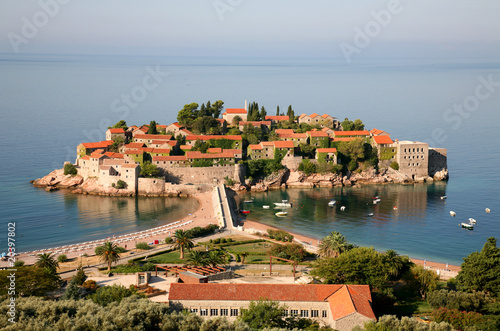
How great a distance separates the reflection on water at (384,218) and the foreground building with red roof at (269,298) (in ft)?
53.6

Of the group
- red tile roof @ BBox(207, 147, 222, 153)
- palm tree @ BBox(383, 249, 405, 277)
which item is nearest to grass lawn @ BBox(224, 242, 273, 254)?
palm tree @ BBox(383, 249, 405, 277)

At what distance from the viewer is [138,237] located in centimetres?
4725

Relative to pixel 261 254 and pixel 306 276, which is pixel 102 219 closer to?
pixel 261 254

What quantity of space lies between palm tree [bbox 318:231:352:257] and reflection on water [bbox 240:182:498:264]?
705cm

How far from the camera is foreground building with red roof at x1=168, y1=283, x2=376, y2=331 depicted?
29734mm

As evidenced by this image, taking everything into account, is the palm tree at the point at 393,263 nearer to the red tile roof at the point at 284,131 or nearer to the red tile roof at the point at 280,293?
the red tile roof at the point at 280,293

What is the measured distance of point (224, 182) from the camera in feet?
212

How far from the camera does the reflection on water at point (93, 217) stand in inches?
1889

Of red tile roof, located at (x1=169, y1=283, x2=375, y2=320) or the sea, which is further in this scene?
the sea

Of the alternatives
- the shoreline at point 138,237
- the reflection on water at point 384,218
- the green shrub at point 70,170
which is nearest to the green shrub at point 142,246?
the shoreline at point 138,237

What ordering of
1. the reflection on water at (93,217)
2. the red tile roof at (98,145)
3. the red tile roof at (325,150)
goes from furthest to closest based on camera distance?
1. the red tile roof at (325,150)
2. the red tile roof at (98,145)
3. the reflection on water at (93,217)

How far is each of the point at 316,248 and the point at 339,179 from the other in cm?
2544

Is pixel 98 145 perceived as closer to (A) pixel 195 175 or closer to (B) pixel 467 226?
(A) pixel 195 175

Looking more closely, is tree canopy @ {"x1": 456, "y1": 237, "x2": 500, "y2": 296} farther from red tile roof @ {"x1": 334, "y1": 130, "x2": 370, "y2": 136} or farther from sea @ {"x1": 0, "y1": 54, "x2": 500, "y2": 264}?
red tile roof @ {"x1": 334, "y1": 130, "x2": 370, "y2": 136}
